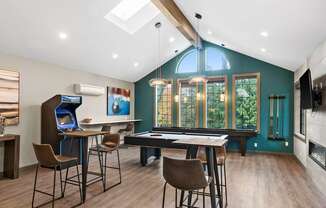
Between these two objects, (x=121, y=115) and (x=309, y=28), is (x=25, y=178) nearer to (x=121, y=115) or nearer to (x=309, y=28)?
(x=121, y=115)

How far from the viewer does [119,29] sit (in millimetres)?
5551

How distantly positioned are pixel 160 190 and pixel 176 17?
4066mm

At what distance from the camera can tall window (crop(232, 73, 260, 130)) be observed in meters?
7.45

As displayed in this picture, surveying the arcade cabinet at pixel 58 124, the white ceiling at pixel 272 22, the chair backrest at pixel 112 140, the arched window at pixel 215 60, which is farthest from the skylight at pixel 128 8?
the arched window at pixel 215 60

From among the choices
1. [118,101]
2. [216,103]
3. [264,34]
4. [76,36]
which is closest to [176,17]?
[264,34]

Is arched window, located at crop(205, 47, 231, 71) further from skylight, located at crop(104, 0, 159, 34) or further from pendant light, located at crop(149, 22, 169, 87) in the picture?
skylight, located at crop(104, 0, 159, 34)

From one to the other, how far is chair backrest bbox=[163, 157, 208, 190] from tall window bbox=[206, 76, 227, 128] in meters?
5.94

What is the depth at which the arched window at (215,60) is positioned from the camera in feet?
26.2

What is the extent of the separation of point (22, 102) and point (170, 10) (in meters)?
4.10

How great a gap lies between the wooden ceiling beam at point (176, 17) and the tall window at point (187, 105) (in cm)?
204

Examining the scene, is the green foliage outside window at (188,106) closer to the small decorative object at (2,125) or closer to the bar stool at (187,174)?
the small decorative object at (2,125)

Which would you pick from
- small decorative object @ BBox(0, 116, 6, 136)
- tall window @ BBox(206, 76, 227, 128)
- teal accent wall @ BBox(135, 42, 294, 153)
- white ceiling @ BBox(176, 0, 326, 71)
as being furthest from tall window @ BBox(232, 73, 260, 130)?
small decorative object @ BBox(0, 116, 6, 136)

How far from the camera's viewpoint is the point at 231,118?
7781 millimetres

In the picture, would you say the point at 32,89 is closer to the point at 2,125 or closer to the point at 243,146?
the point at 2,125
